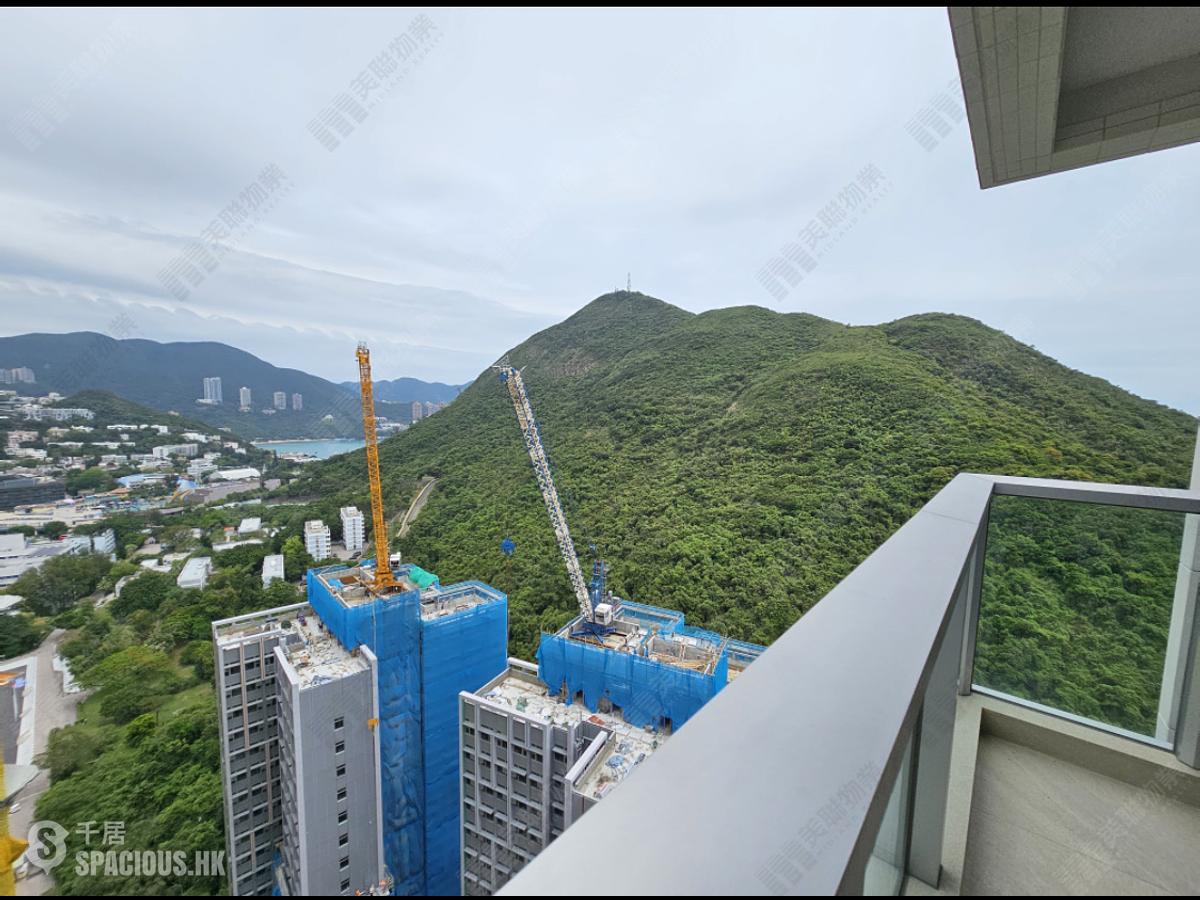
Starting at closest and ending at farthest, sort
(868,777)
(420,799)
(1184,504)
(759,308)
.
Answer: (868,777)
(1184,504)
(420,799)
(759,308)

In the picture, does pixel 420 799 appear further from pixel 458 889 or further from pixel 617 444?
pixel 617 444

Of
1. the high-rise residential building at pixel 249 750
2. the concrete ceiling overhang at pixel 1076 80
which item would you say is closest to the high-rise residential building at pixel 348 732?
the high-rise residential building at pixel 249 750

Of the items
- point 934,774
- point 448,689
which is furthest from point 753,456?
point 934,774

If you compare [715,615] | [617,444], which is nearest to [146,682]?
[715,615]

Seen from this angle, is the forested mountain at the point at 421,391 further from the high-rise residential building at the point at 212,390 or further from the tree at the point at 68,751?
the tree at the point at 68,751

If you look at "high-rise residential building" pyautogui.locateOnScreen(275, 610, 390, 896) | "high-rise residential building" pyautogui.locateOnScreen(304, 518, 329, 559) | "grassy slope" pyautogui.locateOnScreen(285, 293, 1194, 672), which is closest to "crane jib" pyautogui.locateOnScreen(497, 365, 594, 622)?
"grassy slope" pyautogui.locateOnScreen(285, 293, 1194, 672)

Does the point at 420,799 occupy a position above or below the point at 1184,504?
below

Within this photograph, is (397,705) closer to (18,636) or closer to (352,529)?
(18,636)
